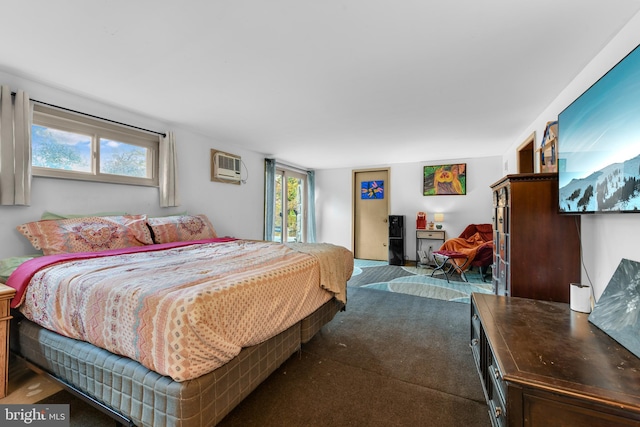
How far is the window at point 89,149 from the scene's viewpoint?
243 cm

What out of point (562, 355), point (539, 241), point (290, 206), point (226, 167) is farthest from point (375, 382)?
point (290, 206)

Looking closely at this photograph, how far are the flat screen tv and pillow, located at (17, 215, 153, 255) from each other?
11.7 ft

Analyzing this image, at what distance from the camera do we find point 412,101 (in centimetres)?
271

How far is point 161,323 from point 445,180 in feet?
18.7

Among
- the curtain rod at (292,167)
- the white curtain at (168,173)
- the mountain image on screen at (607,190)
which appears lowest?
the mountain image on screen at (607,190)

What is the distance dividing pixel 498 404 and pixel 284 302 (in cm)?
118

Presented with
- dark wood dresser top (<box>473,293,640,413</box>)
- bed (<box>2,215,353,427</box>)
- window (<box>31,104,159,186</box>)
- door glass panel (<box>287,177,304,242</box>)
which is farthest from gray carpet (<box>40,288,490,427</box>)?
door glass panel (<box>287,177,304,242</box>)

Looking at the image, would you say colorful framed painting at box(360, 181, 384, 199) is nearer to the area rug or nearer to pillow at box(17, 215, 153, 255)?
the area rug

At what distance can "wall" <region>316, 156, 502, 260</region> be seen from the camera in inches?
209

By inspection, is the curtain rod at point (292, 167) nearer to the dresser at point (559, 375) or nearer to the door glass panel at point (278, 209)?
the door glass panel at point (278, 209)

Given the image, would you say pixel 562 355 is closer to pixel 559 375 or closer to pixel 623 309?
pixel 559 375

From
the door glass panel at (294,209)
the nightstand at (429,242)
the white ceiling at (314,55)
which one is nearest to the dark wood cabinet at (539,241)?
the white ceiling at (314,55)

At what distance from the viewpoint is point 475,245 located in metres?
4.68

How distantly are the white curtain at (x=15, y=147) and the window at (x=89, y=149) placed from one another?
0.14m
